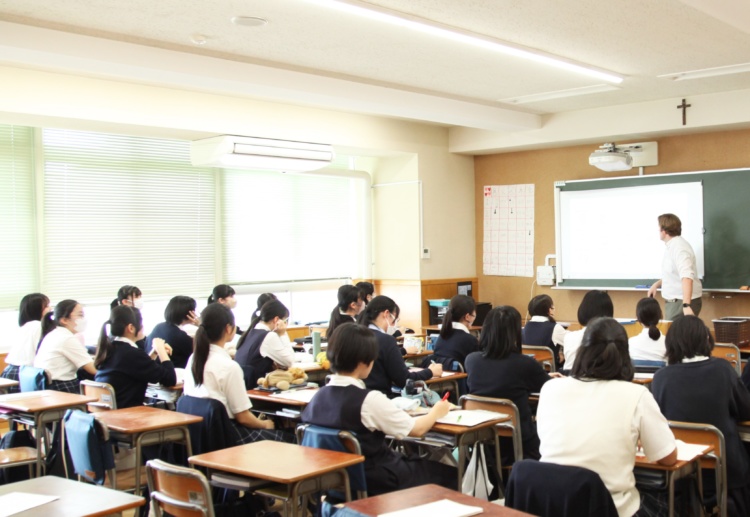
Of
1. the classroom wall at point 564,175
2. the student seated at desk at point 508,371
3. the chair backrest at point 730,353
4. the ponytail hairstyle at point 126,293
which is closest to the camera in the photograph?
the student seated at desk at point 508,371

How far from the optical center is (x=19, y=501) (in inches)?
100

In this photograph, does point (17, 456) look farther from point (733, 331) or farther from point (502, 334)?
point (733, 331)

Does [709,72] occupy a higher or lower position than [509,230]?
higher

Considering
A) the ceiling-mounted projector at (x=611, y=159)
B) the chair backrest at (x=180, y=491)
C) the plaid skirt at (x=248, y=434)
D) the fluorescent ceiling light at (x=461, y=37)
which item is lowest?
the plaid skirt at (x=248, y=434)

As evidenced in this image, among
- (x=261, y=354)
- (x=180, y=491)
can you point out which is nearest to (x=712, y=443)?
(x=180, y=491)

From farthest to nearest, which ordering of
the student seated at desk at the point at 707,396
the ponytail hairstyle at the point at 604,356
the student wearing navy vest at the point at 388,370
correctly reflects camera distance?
the student wearing navy vest at the point at 388,370 → the student seated at desk at the point at 707,396 → the ponytail hairstyle at the point at 604,356

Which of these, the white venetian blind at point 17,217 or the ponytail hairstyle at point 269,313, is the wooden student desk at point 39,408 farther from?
the white venetian blind at point 17,217

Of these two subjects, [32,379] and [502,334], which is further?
[32,379]

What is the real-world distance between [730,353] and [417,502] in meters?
4.48

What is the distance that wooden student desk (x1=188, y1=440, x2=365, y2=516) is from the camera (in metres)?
2.95

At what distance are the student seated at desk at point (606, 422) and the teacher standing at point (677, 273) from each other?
14.9 feet

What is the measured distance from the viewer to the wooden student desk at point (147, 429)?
3.91 m

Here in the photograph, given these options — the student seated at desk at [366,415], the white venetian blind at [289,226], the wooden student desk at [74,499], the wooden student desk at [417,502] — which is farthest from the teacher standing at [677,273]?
the wooden student desk at [74,499]

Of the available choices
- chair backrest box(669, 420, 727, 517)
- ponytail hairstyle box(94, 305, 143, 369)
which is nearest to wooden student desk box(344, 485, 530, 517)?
chair backrest box(669, 420, 727, 517)
